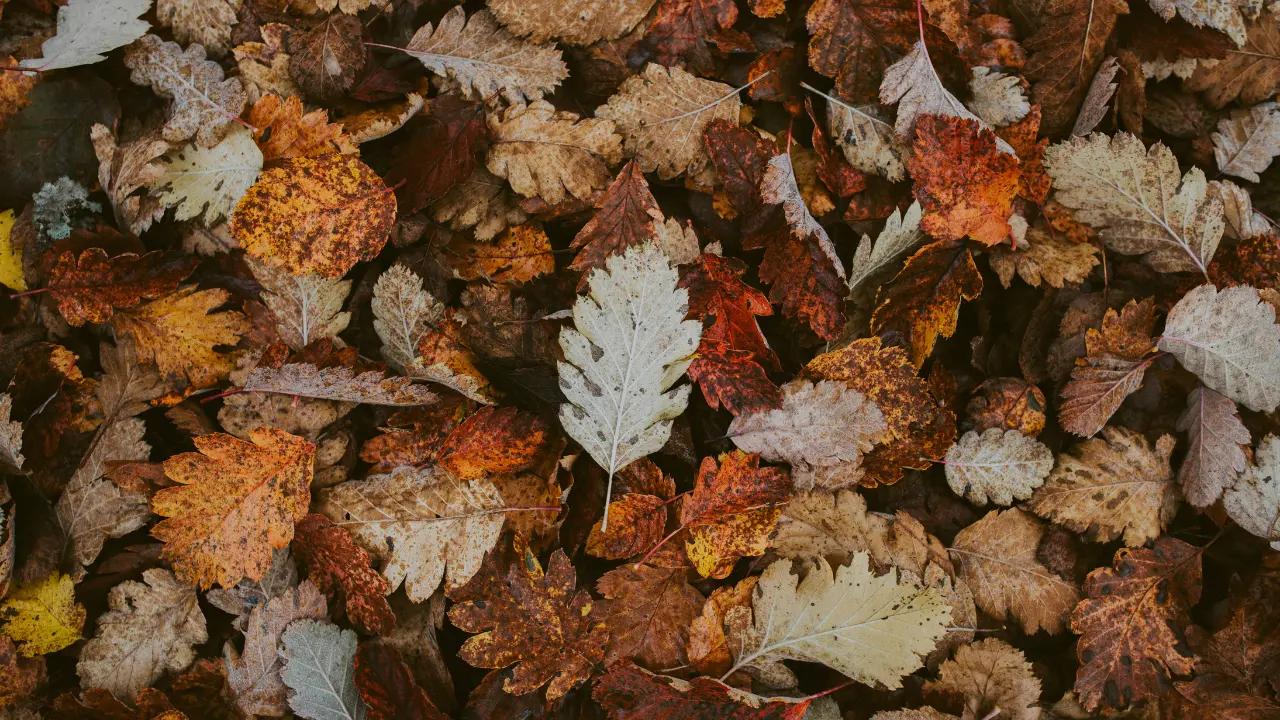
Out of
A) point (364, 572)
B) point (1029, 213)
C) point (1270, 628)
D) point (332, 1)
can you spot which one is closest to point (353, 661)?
point (364, 572)

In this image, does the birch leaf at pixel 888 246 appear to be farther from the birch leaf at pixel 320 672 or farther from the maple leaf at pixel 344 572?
the birch leaf at pixel 320 672

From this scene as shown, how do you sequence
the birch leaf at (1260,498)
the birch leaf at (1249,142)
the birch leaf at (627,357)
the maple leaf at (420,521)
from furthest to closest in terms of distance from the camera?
the birch leaf at (1249,142), the birch leaf at (1260,498), the maple leaf at (420,521), the birch leaf at (627,357)

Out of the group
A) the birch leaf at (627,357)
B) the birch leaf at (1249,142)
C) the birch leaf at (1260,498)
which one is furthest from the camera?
the birch leaf at (1249,142)

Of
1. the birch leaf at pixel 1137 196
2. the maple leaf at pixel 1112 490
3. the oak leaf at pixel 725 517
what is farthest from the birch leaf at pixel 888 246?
the maple leaf at pixel 1112 490

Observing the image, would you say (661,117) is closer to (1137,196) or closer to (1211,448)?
(1137,196)

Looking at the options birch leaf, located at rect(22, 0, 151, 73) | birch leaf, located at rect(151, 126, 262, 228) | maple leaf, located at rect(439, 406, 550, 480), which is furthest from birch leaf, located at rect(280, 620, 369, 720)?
birch leaf, located at rect(22, 0, 151, 73)

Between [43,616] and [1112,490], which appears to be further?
[1112,490]

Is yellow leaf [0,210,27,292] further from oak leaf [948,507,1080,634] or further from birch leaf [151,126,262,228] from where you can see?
oak leaf [948,507,1080,634]

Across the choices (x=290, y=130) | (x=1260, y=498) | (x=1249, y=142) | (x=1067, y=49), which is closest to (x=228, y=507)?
(x=290, y=130)
